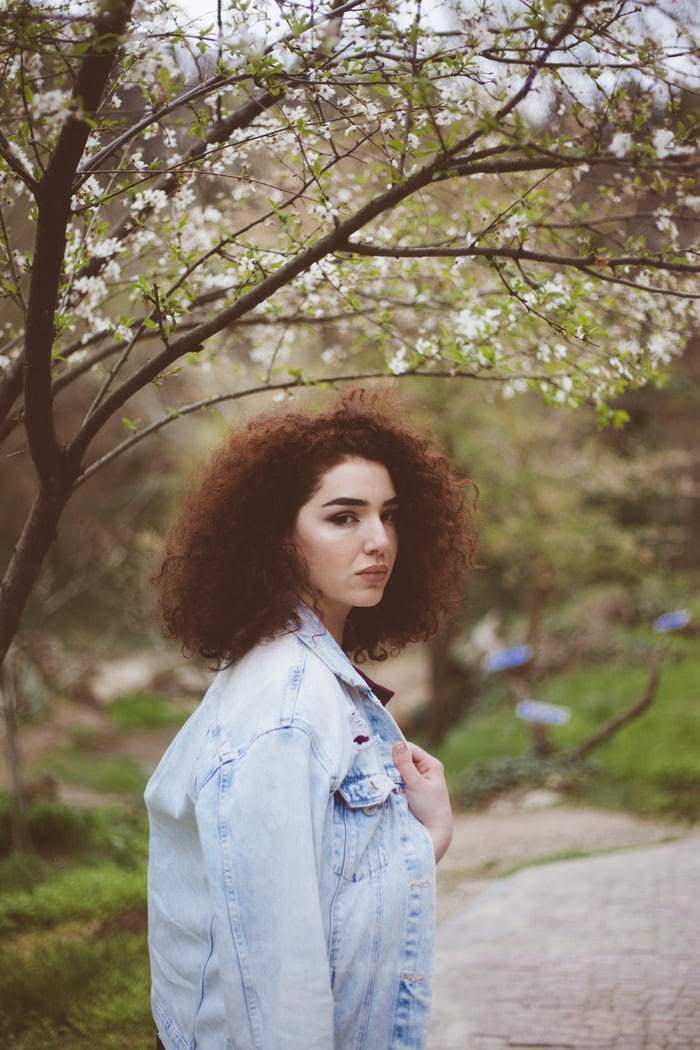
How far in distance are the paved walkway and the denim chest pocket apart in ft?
7.11

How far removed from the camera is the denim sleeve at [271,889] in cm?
165

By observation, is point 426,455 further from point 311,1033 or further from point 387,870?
point 311,1033

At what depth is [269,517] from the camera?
2.34 meters

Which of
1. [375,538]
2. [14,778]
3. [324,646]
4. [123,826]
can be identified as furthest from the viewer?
[123,826]

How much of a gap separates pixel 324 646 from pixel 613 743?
364 inches

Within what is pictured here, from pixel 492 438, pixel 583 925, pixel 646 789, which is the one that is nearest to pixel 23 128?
pixel 583 925

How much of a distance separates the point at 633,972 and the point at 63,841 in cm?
410

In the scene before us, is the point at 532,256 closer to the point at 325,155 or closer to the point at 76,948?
the point at 325,155

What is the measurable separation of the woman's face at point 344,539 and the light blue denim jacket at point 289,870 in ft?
0.40

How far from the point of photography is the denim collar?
2033mm

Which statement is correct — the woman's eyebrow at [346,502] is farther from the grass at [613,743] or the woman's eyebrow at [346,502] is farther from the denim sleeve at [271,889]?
the grass at [613,743]

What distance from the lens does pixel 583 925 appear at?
499 cm

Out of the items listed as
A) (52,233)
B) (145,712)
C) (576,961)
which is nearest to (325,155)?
(52,233)

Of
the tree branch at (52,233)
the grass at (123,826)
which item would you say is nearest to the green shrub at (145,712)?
the grass at (123,826)
